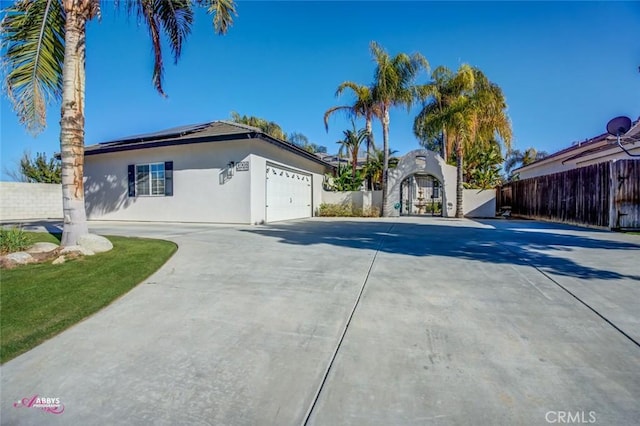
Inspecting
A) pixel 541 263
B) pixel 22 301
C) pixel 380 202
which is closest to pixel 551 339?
pixel 541 263

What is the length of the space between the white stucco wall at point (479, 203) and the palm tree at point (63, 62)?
1572cm

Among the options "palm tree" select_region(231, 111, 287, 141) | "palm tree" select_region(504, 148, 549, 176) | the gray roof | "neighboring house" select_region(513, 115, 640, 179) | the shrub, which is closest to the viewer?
the gray roof

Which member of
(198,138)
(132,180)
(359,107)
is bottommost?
(132,180)

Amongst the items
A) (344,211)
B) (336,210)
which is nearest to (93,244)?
(336,210)

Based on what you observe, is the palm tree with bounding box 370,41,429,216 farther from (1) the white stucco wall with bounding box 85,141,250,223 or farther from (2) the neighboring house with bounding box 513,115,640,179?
(2) the neighboring house with bounding box 513,115,640,179

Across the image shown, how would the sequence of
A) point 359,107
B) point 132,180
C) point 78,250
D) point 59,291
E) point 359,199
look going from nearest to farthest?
point 59,291
point 78,250
point 132,180
point 359,107
point 359,199

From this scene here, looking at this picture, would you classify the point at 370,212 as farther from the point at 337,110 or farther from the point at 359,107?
the point at 337,110

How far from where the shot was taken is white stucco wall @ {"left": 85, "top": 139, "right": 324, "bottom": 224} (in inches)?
467

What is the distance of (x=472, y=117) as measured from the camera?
48.6 ft

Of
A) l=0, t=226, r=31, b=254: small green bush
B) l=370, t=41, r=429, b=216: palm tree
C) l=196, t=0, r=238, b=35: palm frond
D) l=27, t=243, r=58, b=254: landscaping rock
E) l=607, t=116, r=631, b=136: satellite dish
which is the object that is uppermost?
l=370, t=41, r=429, b=216: palm tree

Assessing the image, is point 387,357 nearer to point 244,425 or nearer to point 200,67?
point 244,425

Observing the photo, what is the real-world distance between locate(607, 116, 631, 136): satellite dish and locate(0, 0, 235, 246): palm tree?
10386 mm

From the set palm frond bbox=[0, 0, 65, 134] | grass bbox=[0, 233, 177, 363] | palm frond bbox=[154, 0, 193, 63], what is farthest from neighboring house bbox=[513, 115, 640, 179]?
palm frond bbox=[0, 0, 65, 134]

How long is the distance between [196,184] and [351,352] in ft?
38.3
